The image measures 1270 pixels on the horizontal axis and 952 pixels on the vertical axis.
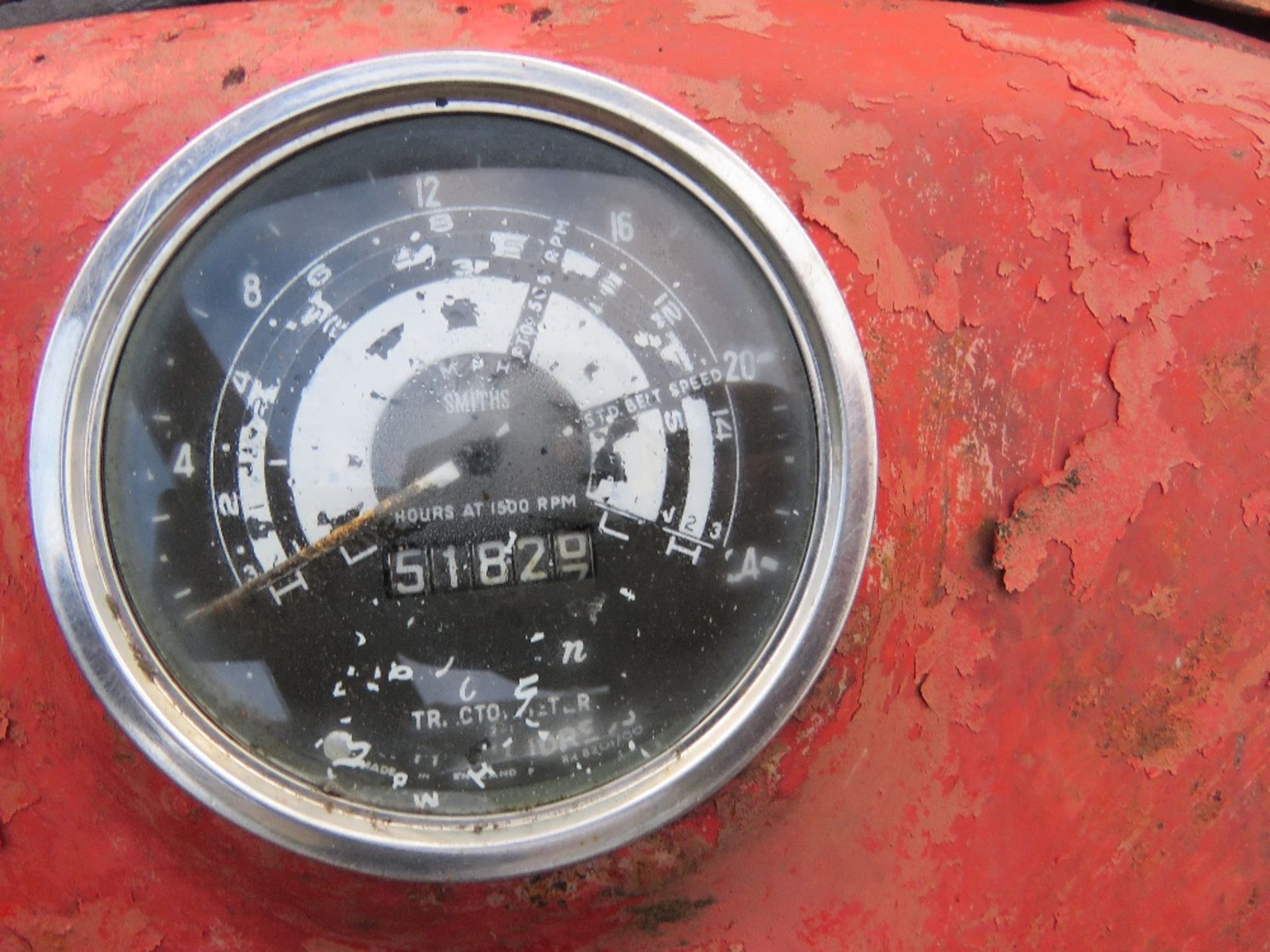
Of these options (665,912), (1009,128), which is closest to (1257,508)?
(1009,128)

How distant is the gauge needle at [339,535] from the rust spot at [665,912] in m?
0.48

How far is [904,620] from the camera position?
1036mm

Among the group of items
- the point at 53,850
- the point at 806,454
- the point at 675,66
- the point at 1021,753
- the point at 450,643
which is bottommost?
the point at 53,850

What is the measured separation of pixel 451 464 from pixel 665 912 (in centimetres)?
51

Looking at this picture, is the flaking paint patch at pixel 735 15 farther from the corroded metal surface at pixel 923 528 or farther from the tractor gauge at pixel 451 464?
the tractor gauge at pixel 451 464

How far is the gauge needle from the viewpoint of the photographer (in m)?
0.96

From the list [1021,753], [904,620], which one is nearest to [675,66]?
[904,620]

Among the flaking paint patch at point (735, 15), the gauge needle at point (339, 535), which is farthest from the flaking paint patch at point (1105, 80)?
the gauge needle at point (339, 535)

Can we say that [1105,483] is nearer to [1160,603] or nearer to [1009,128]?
[1160,603]

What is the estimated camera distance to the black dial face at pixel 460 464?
37.6 inches

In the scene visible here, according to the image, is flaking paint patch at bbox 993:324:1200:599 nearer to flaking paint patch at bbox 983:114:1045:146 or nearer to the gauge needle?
flaking paint patch at bbox 983:114:1045:146

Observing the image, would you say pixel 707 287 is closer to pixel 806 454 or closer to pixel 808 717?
pixel 806 454

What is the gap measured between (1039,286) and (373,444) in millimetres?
706

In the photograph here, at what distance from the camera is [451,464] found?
0.96 metres
